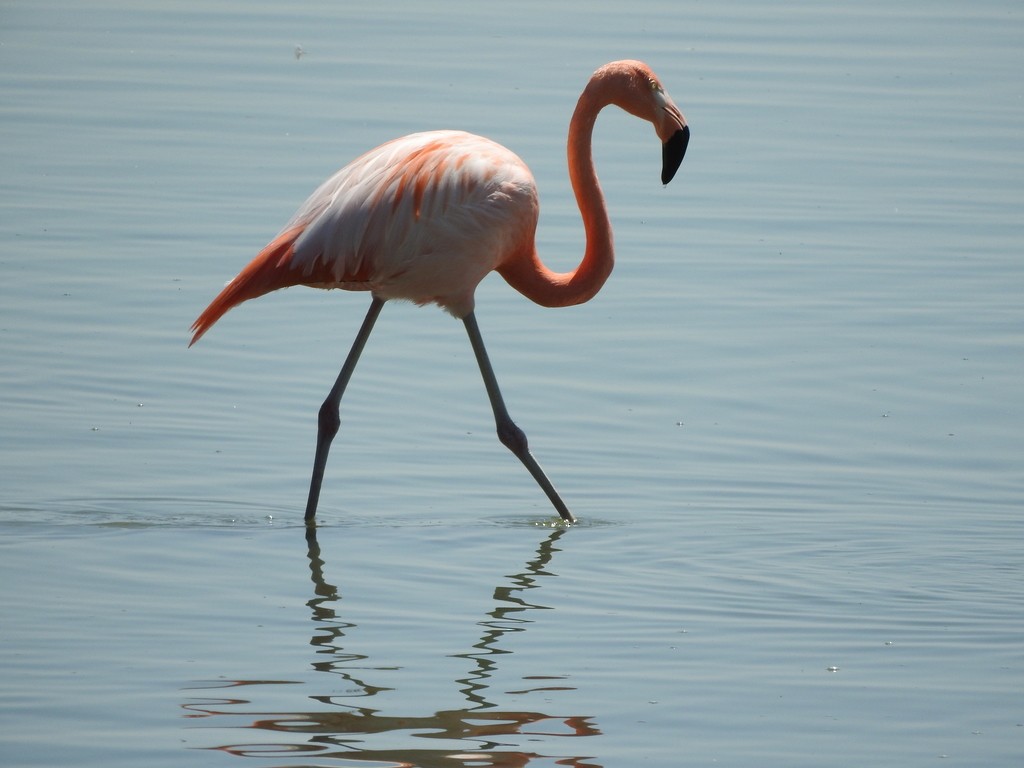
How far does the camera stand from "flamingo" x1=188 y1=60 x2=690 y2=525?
6.24 metres

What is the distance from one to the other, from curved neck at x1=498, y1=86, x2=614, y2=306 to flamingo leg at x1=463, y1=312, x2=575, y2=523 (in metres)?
0.29

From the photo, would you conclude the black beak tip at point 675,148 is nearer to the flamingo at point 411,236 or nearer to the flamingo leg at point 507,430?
the flamingo at point 411,236

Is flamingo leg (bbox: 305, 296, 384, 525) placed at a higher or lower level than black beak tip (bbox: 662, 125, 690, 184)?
lower

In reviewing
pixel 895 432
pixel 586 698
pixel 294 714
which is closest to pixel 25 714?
pixel 294 714

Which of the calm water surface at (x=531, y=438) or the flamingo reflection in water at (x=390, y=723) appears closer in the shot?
the flamingo reflection in water at (x=390, y=723)

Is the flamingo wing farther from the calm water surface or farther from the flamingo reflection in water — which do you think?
the flamingo reflection in water

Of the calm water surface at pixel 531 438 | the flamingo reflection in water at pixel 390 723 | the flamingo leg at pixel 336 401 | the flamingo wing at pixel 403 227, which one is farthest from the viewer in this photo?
the flamingo leg at pixel 336 401

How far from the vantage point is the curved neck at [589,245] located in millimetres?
6727

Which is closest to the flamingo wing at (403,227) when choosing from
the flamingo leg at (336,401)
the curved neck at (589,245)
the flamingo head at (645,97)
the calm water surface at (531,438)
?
the flamingo leg at (336,401)

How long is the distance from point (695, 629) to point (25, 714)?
1.95 m

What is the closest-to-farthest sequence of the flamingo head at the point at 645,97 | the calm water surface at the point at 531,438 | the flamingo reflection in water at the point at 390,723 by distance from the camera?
the flamingo reflection in water at the point at 390,723 < the calm water surface at the point at 531,438 < the flamingo head at the point at 645,97

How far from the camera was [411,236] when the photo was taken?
20.5ft

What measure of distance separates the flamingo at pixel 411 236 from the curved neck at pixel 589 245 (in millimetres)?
97

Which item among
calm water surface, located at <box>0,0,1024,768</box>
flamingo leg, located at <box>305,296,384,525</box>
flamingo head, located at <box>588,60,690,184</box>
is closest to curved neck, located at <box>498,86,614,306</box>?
flamingo head, located at <box>588,60,690,184</box>
